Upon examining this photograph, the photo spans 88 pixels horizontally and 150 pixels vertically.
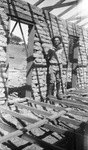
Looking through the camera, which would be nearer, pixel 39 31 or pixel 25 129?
pixel 25 129

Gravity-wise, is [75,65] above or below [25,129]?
above

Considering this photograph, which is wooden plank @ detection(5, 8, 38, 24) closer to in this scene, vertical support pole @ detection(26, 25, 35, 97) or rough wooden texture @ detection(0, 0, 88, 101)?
rough wooden texture @ detection(0, 0, 88, 101)

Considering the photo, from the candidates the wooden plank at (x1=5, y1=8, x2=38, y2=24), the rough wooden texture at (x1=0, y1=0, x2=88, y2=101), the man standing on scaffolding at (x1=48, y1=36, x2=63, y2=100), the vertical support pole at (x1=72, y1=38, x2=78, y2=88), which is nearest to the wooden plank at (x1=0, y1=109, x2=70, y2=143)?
the rough wooden texture at (x1=0, y1=0, x2=88, y2=101)

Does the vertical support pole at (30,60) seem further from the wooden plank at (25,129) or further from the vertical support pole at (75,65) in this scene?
the vertical support pole at (75,65)

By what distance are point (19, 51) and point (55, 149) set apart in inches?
750

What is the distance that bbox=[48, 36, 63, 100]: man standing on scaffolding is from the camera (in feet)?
19.6

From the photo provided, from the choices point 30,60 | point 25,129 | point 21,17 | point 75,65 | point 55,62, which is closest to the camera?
point 25,129

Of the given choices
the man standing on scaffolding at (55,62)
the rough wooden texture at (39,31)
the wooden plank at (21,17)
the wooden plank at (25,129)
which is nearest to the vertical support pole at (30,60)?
the rough wooden texture at (39,31)

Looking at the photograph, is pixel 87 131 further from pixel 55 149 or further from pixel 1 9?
pixel 1 9

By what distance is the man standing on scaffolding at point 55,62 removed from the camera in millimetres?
5965

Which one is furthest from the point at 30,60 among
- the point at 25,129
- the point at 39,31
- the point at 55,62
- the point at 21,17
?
the point at 25,129

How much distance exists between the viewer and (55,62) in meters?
6.29

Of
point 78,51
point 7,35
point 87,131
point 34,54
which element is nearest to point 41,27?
point 34,54

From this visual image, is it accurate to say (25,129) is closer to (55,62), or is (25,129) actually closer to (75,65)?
(55,62)
